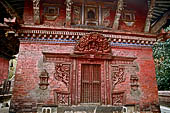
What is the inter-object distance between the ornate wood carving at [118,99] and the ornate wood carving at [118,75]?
0.43 m

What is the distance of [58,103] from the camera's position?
5.55 m

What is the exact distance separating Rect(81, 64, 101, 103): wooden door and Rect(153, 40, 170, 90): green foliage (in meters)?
9.89

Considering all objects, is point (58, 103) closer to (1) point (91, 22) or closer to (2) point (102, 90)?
(2) point (102, 90)

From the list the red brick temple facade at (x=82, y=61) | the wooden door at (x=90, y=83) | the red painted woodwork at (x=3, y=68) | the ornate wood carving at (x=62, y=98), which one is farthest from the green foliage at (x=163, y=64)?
the red painted woodwork at (x=3, y=68)

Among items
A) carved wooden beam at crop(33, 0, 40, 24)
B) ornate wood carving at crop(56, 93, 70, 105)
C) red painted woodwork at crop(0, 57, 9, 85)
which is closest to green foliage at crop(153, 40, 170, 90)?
ornate wood carving at crop(56, 93, 70, 105)

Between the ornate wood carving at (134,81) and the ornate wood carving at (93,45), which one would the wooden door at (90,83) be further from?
the ornate wood carving at (134,81)

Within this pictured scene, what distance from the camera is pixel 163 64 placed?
532 inches

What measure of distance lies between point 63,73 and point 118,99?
2623mm

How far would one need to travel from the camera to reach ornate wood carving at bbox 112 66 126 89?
6.07 m

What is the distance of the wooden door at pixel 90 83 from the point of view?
19.3 ft

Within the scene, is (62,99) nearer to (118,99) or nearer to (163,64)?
(118,99)

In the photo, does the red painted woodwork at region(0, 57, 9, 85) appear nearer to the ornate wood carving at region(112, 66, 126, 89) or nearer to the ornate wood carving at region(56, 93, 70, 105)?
the ornate wood carving at region(56, 93, 70, 105)

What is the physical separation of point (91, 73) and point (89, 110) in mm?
1540

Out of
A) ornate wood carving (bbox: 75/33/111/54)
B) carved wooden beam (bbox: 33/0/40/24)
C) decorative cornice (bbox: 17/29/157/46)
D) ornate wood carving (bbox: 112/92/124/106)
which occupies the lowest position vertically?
ornate wood carving (bbox: 112/92/124/106)
